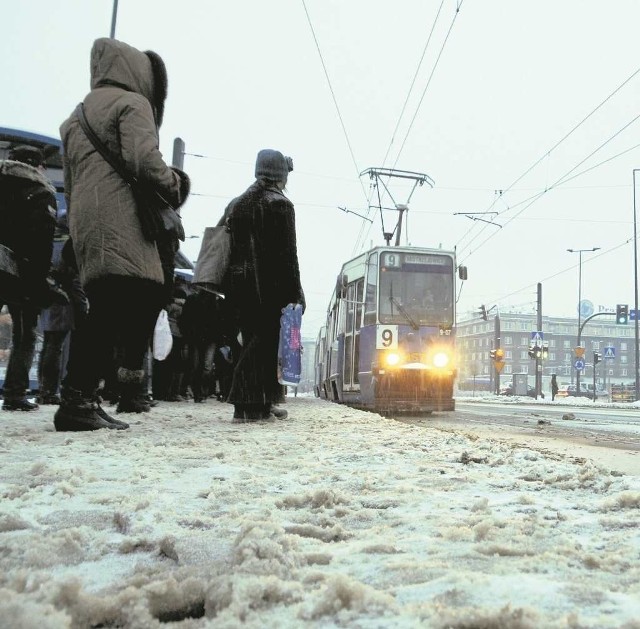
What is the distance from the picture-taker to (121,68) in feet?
13.0

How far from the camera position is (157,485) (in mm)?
2062

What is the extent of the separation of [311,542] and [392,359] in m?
9.49

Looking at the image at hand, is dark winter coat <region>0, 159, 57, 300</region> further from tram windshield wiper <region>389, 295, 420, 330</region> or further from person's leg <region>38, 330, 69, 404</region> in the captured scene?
tram windshield wiper <region>389, 295, 420, 330</region>

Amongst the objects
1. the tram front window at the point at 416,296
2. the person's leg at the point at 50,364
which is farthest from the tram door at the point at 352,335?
the person's leg at the point at 50,364

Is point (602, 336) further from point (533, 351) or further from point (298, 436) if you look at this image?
point (298, 436)

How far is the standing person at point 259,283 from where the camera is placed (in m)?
5.11

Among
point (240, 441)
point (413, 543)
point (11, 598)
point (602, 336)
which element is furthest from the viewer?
point (602, 336)

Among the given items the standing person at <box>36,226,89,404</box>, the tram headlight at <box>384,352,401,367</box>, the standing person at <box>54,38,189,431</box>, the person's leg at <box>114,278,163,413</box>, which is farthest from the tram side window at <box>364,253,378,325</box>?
the standing person at <box>54,38,189,431</box>

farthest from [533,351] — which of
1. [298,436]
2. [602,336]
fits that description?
[602,336]

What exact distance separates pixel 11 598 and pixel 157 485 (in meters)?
1.15

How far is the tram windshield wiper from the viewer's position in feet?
37.1

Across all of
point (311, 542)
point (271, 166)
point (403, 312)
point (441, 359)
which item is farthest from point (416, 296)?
point (311, 542)

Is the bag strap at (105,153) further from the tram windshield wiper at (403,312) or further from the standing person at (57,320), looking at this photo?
the tram windshield wiper at (403,312)

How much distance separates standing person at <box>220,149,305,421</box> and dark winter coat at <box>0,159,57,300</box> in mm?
1403
